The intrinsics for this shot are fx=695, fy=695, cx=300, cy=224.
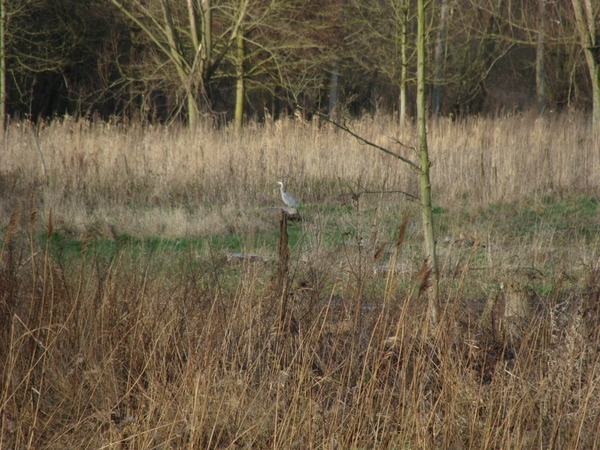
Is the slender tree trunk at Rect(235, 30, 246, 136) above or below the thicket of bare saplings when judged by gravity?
above

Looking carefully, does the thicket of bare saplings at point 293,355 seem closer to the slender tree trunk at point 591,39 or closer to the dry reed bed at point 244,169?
the dry reed bed at point 244,169

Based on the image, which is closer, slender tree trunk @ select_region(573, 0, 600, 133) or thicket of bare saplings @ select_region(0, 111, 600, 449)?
thicket of bare saplings @ select_region(0, 111, 600, 449)

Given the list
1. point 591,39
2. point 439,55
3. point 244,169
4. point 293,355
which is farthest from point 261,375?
point 439,55

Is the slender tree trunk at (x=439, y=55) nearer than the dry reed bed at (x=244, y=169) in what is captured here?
No

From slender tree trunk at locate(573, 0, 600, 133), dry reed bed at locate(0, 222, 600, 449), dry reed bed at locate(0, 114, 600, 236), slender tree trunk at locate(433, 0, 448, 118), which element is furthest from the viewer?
slender tree trunk at locate(433, 0, 448, 118)

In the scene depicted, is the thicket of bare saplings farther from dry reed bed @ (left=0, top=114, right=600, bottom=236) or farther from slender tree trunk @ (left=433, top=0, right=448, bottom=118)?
slender tree trunk @ (left=433, top=0, right=448, bottom=118)

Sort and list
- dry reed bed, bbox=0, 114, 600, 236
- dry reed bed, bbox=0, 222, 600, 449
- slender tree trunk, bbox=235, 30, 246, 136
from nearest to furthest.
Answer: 1. dry reed bed, bbox=0, 222, 600, 449
2. dry reed bed, bbox=0, 114, 600, 236
3. slender tree trunk, bbox=235, 30, 246, 136

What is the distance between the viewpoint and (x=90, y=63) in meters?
18.1

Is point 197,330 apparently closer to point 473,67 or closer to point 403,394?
point 403,394

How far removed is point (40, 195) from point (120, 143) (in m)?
2.11

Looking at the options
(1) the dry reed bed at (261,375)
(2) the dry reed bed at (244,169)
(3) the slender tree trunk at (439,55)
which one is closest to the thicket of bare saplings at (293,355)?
(1) the dry reed bed at (261,375)

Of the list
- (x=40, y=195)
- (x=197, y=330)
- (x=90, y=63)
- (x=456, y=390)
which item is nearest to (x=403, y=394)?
(x=456, y=390)

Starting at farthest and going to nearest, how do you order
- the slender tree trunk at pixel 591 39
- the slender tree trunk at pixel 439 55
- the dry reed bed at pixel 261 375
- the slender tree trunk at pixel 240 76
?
the slender tree trunk at pixel 439 55, the slender tree trunk at pixel 240 76, the slender tree trunk at pixel 591 39, the dry reed bed at pixel 261 375

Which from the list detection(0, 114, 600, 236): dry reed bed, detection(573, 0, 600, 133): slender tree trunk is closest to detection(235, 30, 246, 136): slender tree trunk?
detection(0, 114, 600, 236): dry reed bed
